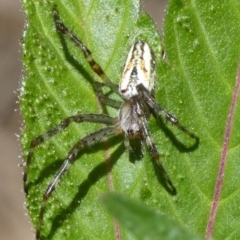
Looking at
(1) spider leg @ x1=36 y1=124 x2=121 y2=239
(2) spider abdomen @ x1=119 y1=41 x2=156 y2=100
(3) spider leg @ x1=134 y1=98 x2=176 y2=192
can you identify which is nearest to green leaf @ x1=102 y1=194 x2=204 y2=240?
(3) spider leg @ x1=134 y1=98 x2=176 y2=192

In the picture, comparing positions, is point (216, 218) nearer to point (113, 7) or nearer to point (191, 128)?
point (191, 128)

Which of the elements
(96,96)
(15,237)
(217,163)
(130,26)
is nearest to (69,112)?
(96,96)

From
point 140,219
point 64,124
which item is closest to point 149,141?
point 64,124

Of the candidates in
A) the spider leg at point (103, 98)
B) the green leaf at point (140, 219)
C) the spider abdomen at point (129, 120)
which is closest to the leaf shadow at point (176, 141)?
the spider leg at point (103, 98)

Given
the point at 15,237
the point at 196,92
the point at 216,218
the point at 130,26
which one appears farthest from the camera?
the point at 15,237

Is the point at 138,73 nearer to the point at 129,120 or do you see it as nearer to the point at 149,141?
the point at 129,120

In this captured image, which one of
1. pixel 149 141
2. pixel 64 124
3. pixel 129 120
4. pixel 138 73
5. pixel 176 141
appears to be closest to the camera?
pixel 176 141
